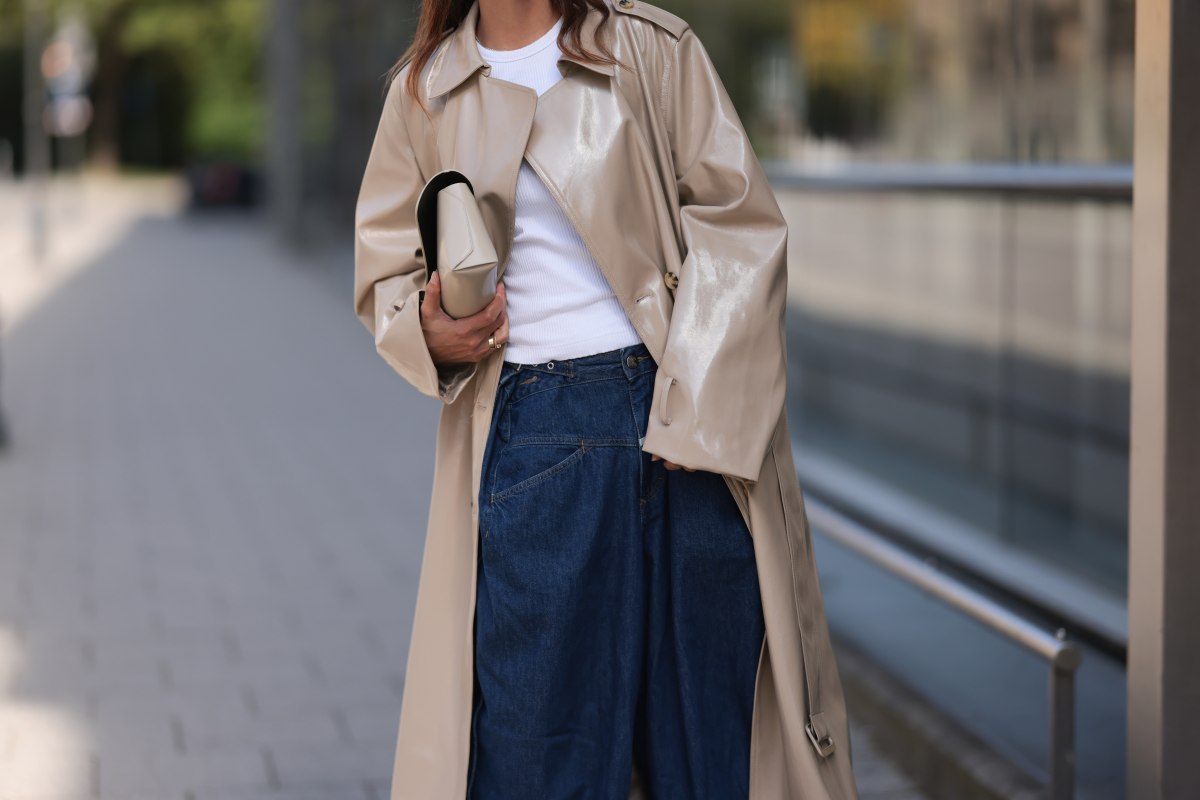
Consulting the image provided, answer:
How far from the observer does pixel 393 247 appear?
2494mm

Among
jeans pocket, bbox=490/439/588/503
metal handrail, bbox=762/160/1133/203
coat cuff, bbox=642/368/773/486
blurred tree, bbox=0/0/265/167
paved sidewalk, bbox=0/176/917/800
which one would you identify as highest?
blurred tree, bbox=0/0/265/167

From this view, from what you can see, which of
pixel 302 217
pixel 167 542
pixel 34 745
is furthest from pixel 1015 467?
pixel 302 217

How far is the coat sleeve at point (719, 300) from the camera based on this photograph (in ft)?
7.61

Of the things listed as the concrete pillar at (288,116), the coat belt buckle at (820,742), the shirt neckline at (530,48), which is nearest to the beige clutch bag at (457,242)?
the shirt neckline at (530,48)

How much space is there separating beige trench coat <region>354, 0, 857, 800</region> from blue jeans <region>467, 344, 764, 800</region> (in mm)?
41

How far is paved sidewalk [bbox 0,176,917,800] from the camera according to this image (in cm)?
404

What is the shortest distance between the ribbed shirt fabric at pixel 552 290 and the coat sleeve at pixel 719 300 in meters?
0.12

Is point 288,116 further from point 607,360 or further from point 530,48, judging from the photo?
point 607,360

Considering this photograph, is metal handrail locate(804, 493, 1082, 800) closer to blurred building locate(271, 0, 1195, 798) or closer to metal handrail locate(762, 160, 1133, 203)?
blurred building locate(271, 0, 1195, 798)

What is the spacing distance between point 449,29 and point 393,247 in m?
0.36

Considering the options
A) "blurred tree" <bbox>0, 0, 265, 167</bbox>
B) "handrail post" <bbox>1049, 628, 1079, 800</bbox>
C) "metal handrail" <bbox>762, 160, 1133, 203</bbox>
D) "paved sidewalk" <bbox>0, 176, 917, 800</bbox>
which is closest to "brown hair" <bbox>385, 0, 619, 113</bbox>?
"metal handrail" <bbox>762, 160, 1133, 203</bbox>

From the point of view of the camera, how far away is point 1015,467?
6.19 m

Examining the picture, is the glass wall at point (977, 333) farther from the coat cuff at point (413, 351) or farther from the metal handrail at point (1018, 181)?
the coat cuff at point (413, 351)

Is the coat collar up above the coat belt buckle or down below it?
above
